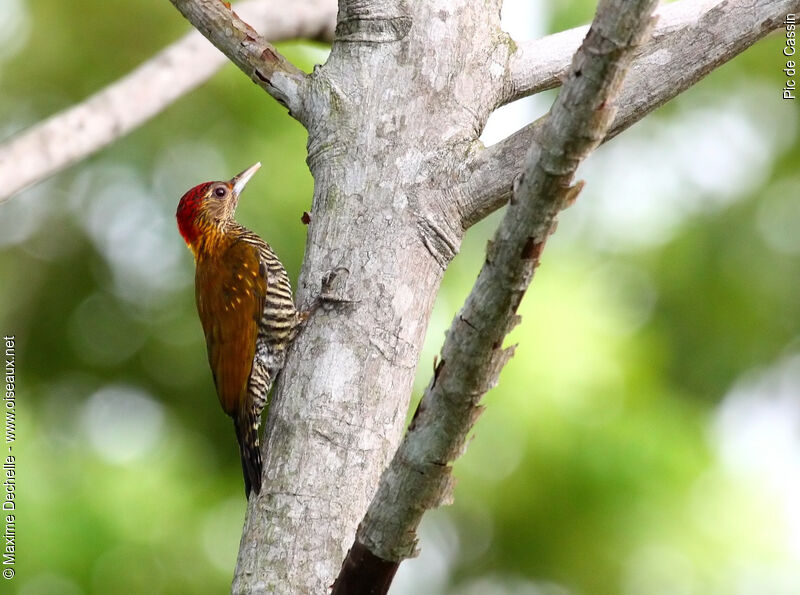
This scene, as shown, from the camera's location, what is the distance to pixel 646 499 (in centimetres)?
420

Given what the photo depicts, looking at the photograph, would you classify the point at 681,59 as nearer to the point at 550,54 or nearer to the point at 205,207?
the point at 550,54

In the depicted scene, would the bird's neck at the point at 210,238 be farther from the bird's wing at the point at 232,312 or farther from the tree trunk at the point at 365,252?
the tree trunk at the point at 365,252

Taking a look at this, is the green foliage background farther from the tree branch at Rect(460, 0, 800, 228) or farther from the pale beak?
the tree branch at Rect(460, 0, 800, 228)

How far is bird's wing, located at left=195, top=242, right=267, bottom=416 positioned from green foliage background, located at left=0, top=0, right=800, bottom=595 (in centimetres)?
81

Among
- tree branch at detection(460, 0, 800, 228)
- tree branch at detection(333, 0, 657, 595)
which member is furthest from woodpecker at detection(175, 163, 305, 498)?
tree branch at detection(333, 0, 657, 595)

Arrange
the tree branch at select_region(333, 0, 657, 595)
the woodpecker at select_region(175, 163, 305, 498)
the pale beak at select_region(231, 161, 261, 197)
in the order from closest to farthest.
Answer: the tree branch at select_region(333, 0, 657, 595) → the woodpecker at select_region(175, 163, 305, 498) → the pale beak at select_region(231, 161, 261, 197)

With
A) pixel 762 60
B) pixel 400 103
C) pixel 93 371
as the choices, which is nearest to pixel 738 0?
pixel 400 103

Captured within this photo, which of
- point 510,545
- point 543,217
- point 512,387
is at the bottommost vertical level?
point 543,217

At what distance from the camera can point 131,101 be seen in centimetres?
359

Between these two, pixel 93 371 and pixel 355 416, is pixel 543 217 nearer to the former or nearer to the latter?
pixel 355 416

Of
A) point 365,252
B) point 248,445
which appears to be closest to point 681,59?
point 365,252

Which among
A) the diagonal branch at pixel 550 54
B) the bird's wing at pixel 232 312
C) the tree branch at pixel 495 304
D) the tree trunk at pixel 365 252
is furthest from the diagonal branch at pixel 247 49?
the tree branch at pixel 495 304

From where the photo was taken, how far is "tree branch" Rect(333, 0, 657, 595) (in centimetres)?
137

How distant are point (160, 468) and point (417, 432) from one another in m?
2.73
